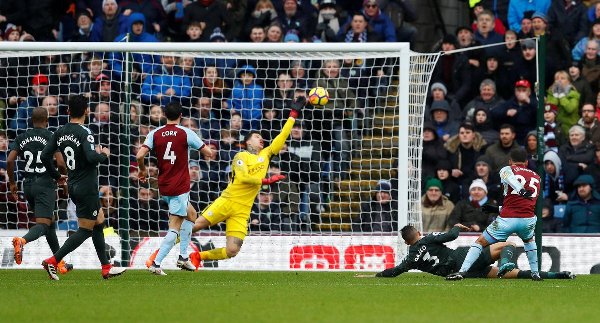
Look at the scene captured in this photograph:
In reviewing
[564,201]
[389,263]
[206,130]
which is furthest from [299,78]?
[564,201]

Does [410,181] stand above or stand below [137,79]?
below

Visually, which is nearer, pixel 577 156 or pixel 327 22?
pixel 577 156

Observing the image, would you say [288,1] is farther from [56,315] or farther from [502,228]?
[56,315]

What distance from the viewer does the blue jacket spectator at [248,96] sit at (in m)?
18.6

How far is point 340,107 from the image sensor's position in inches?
750

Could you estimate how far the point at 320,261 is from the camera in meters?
17.5

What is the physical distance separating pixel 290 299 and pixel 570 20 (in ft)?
35.7

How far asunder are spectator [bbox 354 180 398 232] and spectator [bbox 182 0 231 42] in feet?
15.5

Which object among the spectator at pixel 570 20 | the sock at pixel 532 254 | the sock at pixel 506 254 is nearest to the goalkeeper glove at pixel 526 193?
the sock at pixel 532 254

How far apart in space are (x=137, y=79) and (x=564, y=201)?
6841mm

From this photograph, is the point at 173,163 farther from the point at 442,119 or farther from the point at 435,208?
the point at 442,119

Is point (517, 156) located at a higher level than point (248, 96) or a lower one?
lower

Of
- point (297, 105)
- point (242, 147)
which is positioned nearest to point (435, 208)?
point (242, 147)

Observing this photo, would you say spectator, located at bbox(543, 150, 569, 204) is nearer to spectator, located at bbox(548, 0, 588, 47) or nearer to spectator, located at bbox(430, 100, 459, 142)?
spectator, located at bbox(430, 100, 459, 142)
